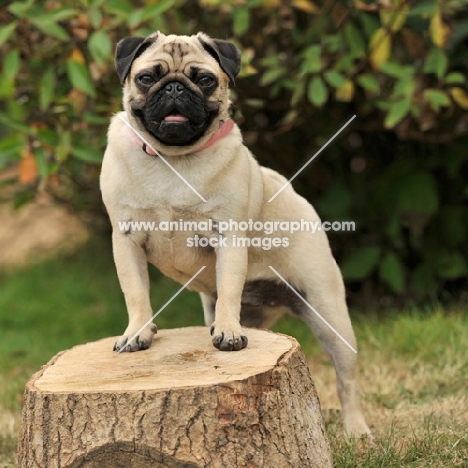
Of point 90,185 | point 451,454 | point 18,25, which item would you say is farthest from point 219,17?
point 451,454

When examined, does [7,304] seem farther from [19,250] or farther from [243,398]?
[243,398]

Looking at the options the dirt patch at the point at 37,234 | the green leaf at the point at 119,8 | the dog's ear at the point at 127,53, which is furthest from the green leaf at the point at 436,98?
the dirt patch at the point at 37,234

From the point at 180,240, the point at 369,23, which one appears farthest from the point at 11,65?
the point at 369,23

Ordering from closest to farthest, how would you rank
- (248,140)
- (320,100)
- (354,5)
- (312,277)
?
(312,277), (320,100), (354,5), (248,140)

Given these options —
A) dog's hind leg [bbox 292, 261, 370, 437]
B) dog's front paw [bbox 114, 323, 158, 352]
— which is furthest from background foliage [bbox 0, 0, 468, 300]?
dog's front paw [bbox 114, 323, 158, 352]

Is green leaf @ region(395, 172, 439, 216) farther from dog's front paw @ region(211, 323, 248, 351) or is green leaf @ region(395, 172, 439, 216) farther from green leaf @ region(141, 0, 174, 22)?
dog's front paw @ region(211, 323, 248, 351)

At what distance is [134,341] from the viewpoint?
353 centimetres

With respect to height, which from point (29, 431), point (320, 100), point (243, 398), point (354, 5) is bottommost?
point (29, 431)

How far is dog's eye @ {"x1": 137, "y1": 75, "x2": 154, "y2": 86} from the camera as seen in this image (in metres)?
3.48

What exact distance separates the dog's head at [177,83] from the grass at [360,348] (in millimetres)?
1634

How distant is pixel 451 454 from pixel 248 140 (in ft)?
11.3

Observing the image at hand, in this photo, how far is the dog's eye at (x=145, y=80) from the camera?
3482 mm

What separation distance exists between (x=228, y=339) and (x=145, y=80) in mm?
1163

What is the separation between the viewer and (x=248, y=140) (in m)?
6.41
